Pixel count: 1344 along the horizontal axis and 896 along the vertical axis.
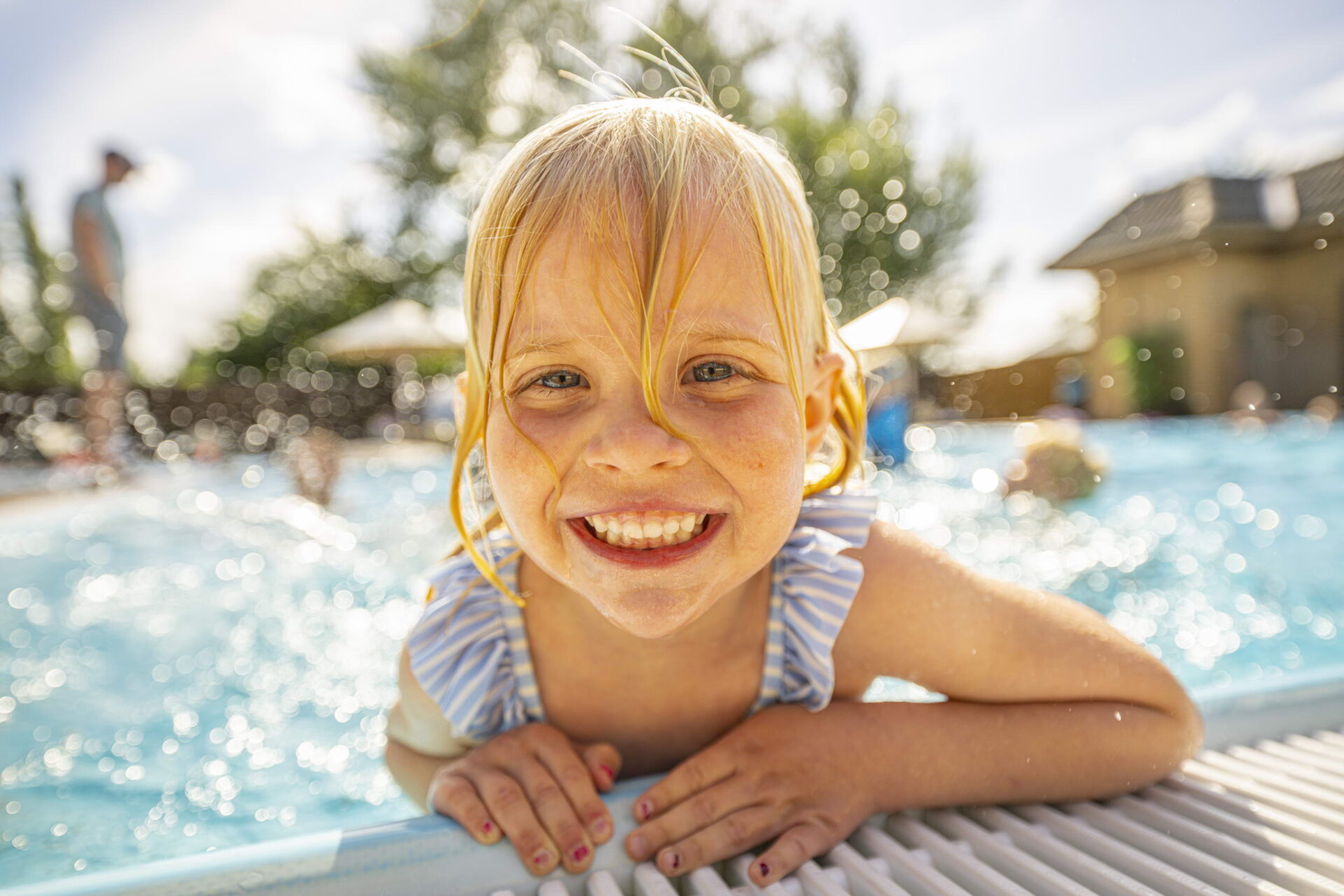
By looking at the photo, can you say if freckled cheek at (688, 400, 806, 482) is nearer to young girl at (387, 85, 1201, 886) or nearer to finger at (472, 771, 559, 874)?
young girl at (387, 85, 1201, 886)

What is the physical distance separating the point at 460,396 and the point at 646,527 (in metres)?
0.47

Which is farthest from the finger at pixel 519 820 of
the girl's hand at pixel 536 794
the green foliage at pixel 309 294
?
the green foliage at pixel 309 294

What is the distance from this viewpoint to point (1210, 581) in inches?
175

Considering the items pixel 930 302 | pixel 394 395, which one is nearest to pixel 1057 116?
pixel 394 395

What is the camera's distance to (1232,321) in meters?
15.3

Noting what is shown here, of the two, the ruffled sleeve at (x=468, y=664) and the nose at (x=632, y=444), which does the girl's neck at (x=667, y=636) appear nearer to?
the ruffled sleeve at (x=468, y=664)

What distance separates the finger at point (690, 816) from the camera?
1.06 meters

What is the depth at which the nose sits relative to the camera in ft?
3.21

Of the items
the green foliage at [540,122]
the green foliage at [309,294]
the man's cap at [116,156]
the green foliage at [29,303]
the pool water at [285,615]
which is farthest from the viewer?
the green foliage at [29,303]

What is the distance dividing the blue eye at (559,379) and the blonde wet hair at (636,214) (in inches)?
2.1

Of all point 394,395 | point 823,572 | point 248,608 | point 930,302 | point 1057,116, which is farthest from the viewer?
point 930,302

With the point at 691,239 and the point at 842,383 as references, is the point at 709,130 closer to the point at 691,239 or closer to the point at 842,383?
the point at 691,239

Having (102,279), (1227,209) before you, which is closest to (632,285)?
(102,279)

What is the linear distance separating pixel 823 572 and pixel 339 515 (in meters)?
6.28
